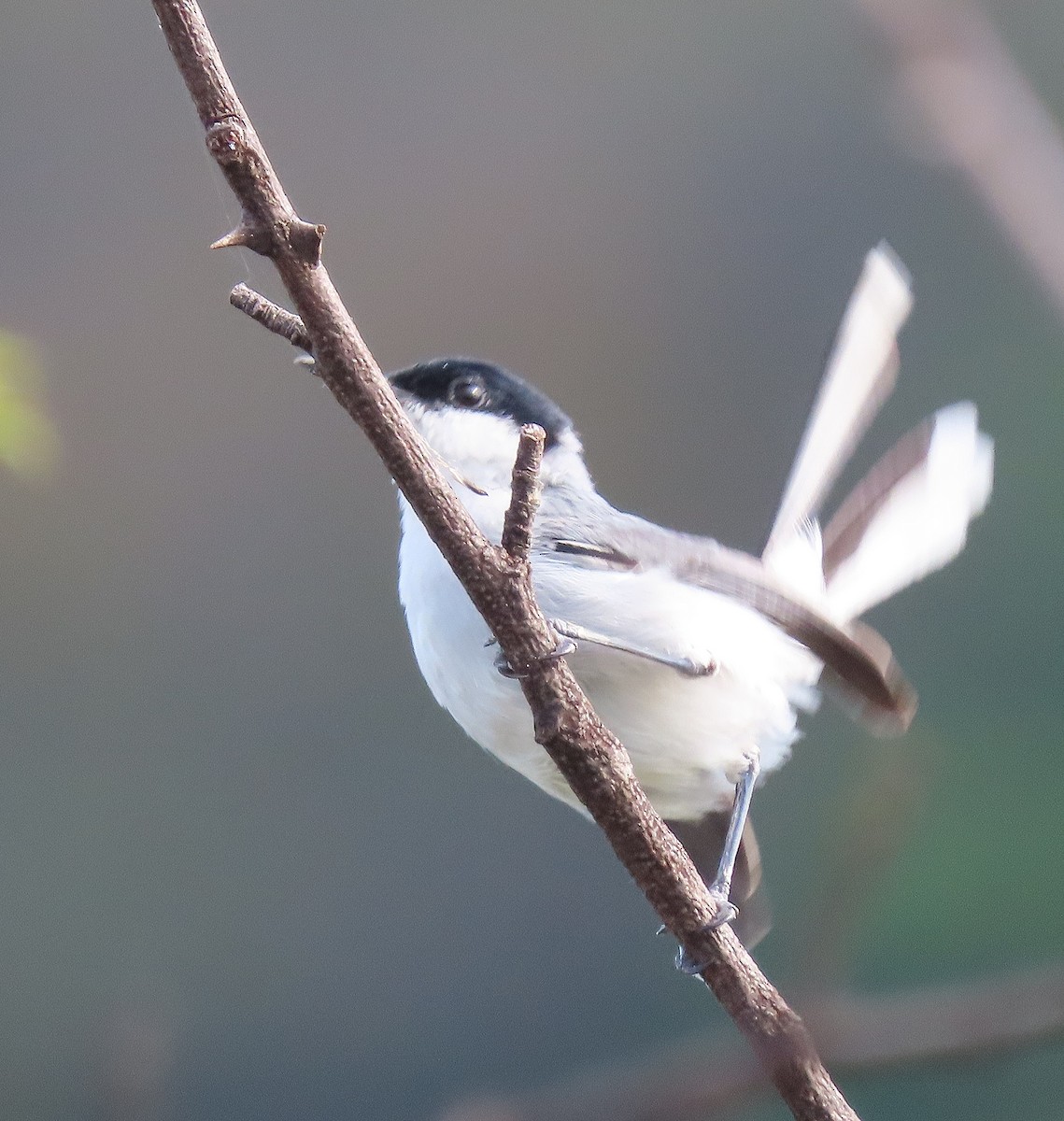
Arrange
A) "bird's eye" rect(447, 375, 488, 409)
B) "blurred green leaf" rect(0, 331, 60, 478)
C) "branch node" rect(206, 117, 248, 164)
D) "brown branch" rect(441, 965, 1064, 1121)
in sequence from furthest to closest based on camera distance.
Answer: "bird's eye" rect(447, 375, 488, 409) → "blurred green leaf" rect(0, 331, 60, 478) → "branch node" rect(206, 117, 248, 164) → "brown branch" rect(441, 965, 1064, 1121)

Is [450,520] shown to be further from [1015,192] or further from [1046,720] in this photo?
[1046,720]

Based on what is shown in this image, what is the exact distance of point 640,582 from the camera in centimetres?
85

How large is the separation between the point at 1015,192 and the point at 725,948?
0.39 metres

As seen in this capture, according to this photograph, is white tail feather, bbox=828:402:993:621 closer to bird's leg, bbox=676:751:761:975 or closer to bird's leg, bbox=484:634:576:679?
bird's leg, bbox=676:751:761:975

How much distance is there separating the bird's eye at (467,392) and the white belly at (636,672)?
129mm

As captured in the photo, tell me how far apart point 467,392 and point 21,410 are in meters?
0.47

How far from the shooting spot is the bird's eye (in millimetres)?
1027

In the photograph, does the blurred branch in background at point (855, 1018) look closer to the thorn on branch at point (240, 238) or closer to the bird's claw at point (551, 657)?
the bird's claw at point (551, 657)

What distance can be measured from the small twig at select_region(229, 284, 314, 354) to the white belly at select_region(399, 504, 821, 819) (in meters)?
0.32

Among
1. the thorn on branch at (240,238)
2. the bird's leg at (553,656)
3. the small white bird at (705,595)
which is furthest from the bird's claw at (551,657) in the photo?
the thorn on branch at (240,238)

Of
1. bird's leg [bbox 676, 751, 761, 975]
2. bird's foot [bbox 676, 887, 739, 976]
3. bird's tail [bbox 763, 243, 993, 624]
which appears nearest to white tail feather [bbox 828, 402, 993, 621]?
bird's tail [bbox 763, 243, 993, 624]

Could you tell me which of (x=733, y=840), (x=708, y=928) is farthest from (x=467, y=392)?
(x=708, y=928)

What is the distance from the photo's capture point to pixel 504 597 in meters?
0.58

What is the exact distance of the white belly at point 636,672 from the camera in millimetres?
831
